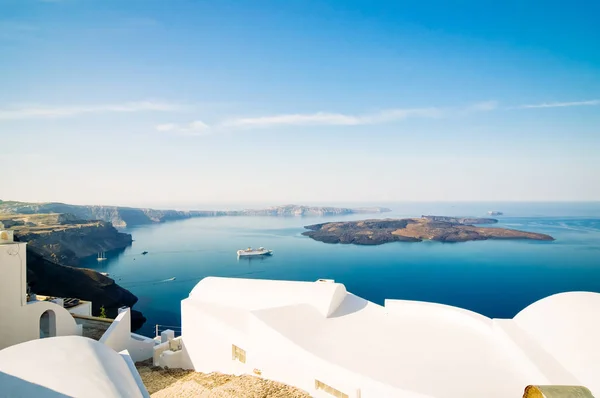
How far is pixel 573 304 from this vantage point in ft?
22.7

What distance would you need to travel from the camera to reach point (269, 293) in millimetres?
11164

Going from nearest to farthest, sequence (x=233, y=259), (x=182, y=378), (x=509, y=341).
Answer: (x=509, y=341)
(x=182, y=378)
(x=233, y=259)

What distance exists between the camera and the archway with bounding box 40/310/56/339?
37.4 feet

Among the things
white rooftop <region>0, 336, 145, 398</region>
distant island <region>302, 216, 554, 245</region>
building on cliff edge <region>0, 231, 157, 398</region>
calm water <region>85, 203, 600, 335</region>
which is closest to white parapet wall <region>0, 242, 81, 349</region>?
building on cliff edge <region>0, 231, 157, 398</region>

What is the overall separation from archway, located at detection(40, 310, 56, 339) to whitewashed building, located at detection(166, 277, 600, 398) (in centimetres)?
309

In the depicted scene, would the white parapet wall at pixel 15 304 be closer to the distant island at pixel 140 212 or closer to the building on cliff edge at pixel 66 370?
the building on cliff edge at pixel 66 370

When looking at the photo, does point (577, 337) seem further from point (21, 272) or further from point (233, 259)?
point (233, 259)

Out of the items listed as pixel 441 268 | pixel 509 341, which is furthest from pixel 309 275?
pixel 509 341

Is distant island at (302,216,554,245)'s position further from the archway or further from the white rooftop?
the white rooftop

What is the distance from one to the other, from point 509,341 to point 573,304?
1330 mm

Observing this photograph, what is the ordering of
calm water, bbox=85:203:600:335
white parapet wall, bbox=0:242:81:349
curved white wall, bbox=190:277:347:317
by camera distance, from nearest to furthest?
curved white wall, bbox=190:277:347:317, white parapet wall, bbox=0:242:81:349, calm water, bbox=85:203:600:335

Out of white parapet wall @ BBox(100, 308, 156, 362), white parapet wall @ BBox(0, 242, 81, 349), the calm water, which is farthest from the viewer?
the calm water

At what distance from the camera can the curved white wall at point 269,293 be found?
1022cm

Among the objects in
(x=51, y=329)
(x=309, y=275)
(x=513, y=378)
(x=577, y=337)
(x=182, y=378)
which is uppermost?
(x=577, y=337)
